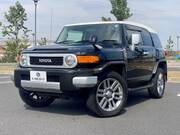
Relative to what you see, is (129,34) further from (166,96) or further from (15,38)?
(15,38)

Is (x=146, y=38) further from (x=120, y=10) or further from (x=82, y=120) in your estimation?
(x=120, y=10)

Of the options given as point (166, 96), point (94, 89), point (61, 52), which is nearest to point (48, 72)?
point (61, 52)

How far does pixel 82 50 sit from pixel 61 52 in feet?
1.31

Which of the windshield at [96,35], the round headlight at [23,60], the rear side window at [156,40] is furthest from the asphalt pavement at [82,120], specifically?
the rear side window at [156,40]

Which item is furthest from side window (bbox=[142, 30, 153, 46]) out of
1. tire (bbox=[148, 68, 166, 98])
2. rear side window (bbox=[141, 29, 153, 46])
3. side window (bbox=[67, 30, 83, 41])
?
side window (bbox=[67, 30, 83, 41])

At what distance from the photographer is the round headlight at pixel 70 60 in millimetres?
7012

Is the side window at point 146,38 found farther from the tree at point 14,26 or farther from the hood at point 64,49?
the tree at point 14,26

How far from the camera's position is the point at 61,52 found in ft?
23.6

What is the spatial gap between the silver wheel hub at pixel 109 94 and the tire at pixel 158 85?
7.34ft

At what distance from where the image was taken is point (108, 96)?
7516 mm

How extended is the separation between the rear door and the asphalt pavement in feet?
2.16

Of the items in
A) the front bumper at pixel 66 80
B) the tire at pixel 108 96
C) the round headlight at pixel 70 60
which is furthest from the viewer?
the tire at pixel 108 96

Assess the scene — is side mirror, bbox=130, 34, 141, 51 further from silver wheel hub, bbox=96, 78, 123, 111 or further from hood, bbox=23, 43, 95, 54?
hood, bbox=23, 43, 95, 54

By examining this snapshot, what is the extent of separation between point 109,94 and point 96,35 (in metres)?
1.42
